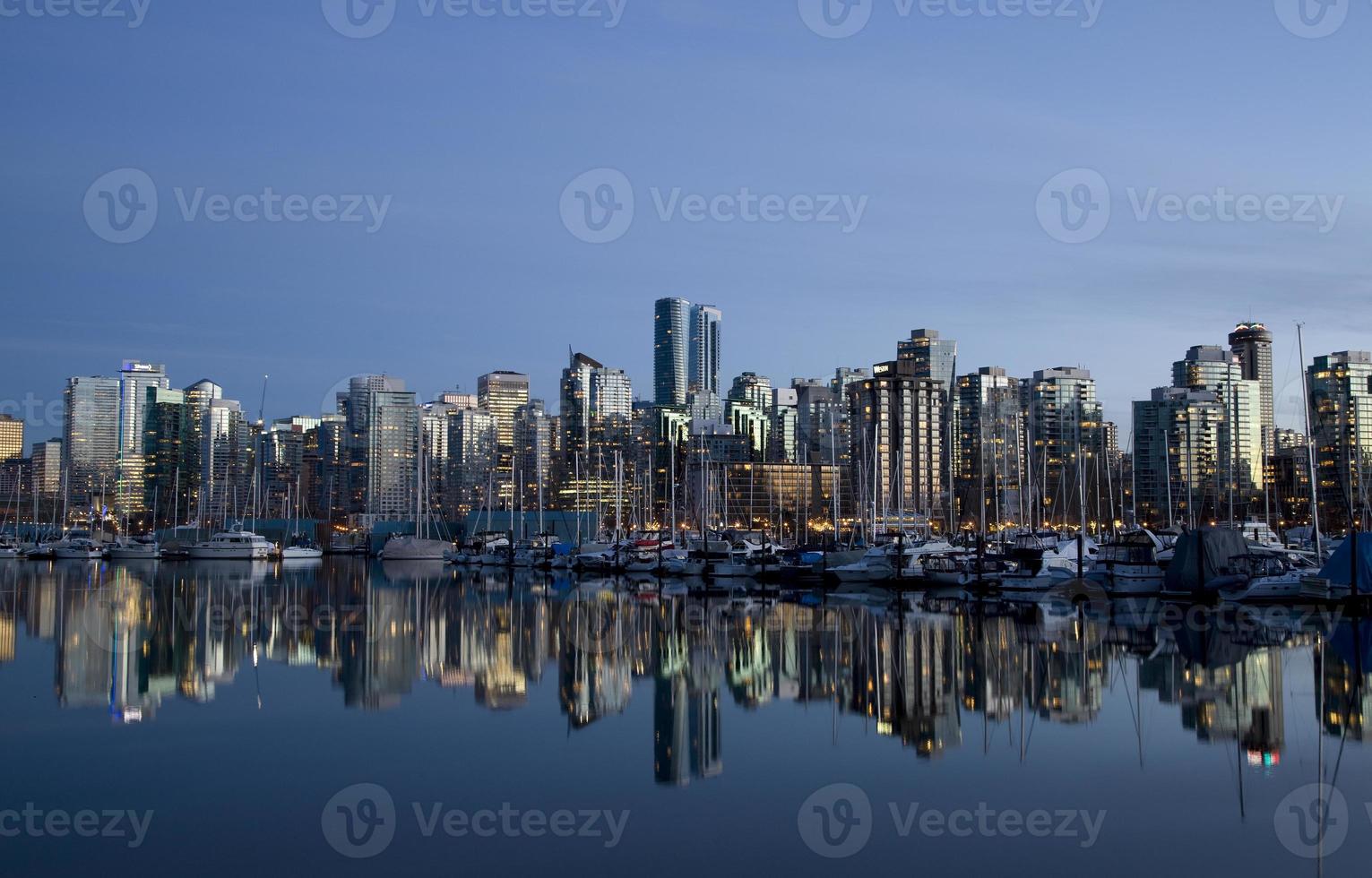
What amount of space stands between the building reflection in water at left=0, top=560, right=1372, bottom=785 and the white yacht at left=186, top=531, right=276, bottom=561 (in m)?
49.0

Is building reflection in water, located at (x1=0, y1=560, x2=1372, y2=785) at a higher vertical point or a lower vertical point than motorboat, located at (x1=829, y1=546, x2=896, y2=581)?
lower

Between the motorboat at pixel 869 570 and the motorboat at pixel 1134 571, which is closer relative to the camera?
the motorboat at pixel 1134 571

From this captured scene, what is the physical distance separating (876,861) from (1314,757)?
8.87 m

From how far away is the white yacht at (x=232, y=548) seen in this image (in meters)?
101

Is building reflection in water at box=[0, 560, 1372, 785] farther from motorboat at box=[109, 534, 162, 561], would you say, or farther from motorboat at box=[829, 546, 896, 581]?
motorboat at box=[109, 534, 162, 561]

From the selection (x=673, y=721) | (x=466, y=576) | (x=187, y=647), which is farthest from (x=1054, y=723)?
(x=466, y=576)

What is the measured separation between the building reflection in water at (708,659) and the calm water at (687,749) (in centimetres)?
16

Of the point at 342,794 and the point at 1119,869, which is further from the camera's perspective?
the point at 342,794

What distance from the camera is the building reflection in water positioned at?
2306 cm

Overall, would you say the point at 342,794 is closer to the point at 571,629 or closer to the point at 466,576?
the point at 571,629

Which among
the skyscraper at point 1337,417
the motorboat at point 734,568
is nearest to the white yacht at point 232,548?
the motorboat at point 734,568

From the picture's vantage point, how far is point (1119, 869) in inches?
536

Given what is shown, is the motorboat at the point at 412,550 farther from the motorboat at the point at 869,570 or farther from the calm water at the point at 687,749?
the calm water at the point at 687,749

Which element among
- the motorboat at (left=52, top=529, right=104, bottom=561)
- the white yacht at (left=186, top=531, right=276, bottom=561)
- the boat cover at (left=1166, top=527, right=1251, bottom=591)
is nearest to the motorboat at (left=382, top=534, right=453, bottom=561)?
the white yacht at (left=186, top=531, right=276, bottom=561)
